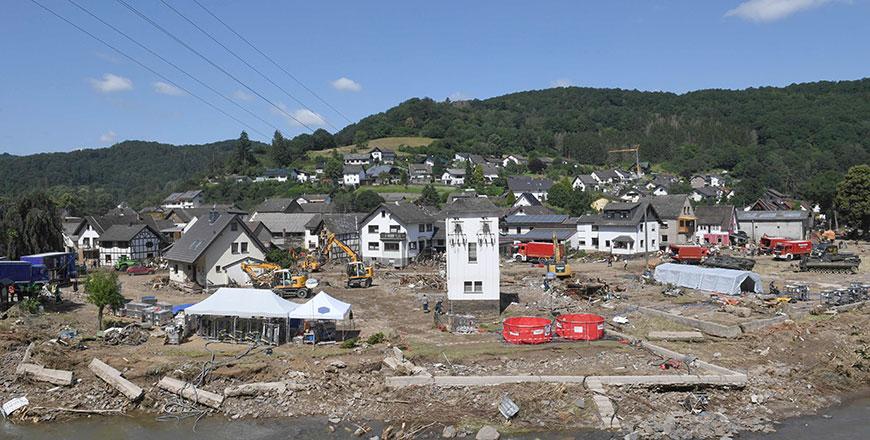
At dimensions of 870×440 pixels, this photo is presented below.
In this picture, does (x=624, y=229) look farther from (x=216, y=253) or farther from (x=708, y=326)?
(x=216, y=253)

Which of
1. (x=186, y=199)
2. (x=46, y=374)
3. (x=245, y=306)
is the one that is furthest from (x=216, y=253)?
(x=186, y=199)

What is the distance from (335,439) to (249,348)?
7.71 metres

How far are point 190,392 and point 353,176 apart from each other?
93758mm

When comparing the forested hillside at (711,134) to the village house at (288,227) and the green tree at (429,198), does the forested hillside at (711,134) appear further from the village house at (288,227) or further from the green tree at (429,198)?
the village house at (288,227)

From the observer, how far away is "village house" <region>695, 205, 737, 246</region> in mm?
63031

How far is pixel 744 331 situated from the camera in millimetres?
25125

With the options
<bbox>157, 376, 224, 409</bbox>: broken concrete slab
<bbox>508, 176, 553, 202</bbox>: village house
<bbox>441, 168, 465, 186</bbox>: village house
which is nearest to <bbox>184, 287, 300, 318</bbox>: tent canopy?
<bbox>157, 376, 224, 409</bbox>: broken concrete slab

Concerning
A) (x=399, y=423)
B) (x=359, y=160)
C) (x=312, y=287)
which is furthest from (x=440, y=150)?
(x=399, y=423)

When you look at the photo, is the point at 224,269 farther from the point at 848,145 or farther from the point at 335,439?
the point at 848,145

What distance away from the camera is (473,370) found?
2041 centimetres

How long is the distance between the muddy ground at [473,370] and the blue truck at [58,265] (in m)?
7.54

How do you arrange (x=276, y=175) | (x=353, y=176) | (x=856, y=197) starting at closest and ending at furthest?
(x=856, y=197)
(x=353, y=176)
(x=276, y=175)

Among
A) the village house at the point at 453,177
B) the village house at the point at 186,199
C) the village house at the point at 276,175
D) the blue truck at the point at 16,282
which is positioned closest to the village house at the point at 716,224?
the village house at the point at 453,177

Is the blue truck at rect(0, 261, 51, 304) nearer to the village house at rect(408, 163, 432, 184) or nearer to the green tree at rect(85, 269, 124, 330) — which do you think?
the green tree at rect(85, 269, 124, 330)
